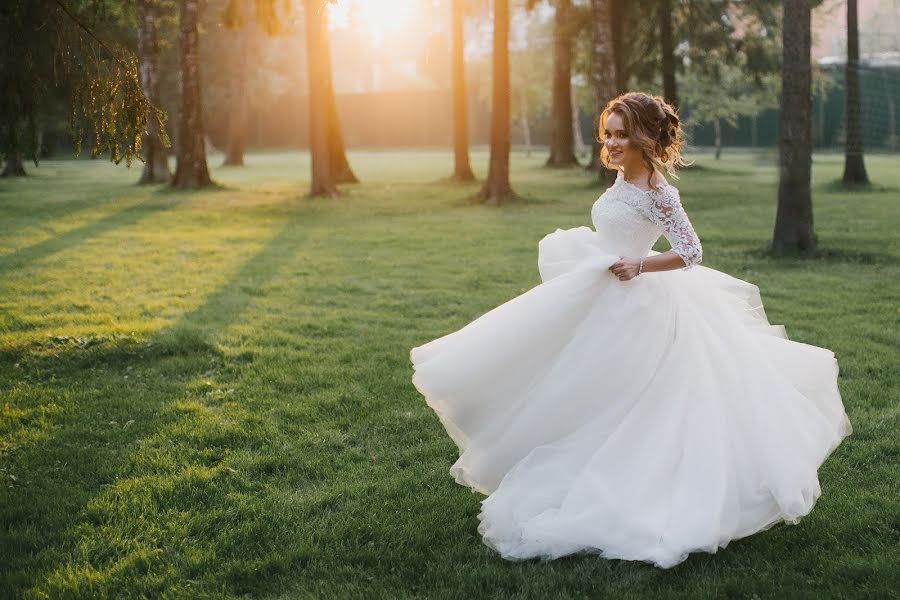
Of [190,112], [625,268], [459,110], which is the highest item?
[459,110]

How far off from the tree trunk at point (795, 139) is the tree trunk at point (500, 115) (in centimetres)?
782

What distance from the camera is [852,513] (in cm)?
409

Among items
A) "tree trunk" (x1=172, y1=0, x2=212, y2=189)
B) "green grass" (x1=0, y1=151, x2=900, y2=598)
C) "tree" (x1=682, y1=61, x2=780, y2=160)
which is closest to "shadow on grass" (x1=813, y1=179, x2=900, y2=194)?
"green grass" (x1=0, y1=151, x2=900, y2=598)

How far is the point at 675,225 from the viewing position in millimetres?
3811

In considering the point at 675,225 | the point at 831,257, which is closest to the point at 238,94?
the point at 831,257

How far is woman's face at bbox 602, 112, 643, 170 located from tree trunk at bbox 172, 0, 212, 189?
739 inches

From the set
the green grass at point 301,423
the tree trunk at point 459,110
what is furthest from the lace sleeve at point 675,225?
the tree trunk at point 459,110

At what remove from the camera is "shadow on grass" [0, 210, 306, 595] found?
3949 millimetres

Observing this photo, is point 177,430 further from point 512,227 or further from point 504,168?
point 504,168

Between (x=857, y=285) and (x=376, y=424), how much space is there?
6325mm

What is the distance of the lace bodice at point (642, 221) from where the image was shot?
3.79m

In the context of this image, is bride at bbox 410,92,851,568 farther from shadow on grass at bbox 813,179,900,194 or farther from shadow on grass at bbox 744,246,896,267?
shadow on grass at bbox 813,179,900,194

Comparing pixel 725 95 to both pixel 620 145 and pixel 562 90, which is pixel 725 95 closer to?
pixel 562 90

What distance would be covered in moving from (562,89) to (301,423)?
25244mm
